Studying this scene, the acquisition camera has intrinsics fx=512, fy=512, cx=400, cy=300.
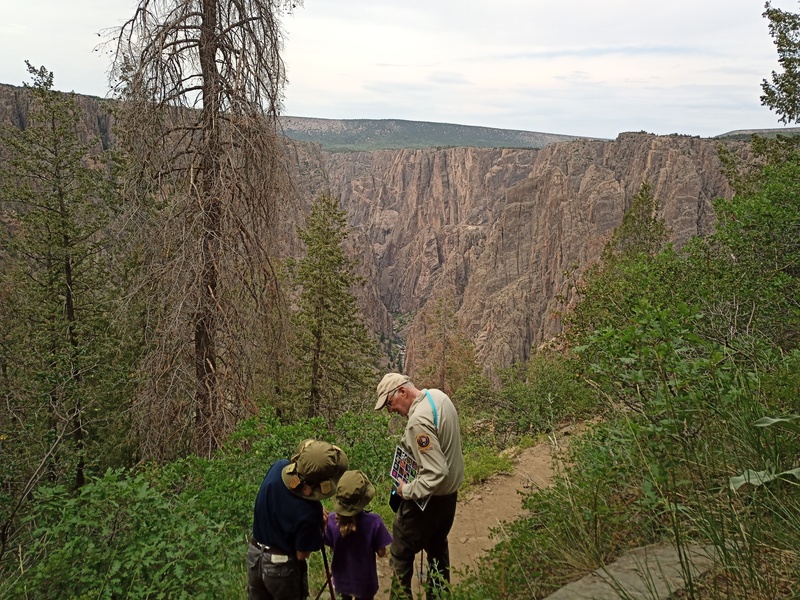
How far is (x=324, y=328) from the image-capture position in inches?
637

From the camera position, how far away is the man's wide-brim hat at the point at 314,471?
275cm

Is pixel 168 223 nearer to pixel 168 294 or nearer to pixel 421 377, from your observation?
pixel 168 294

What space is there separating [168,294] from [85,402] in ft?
24.8

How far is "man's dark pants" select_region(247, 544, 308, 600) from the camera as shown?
2.87 metres

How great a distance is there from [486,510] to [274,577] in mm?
4121

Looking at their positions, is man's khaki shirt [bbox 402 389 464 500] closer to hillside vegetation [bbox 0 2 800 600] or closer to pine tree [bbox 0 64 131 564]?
hillside vegetation [bbox 0 2 800 600]

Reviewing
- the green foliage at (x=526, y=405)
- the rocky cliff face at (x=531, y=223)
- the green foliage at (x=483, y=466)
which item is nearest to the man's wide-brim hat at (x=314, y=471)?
the green foliage at (x=483, y=466)

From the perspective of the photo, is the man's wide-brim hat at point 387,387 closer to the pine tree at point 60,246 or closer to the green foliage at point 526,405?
the green foliage at point 526,405

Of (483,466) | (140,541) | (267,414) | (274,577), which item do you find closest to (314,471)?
(274,577)

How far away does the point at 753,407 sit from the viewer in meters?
2.40

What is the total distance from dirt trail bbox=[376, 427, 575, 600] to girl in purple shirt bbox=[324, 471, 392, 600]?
98 centimetres

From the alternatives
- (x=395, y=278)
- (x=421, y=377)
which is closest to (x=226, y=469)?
(x=421, y=377)

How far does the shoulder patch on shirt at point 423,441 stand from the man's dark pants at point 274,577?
94 centimetres

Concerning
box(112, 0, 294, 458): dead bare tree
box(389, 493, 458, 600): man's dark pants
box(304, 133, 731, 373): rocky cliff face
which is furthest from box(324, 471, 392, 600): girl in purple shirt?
box(304, 133, 731, 373): rocky cliff face
